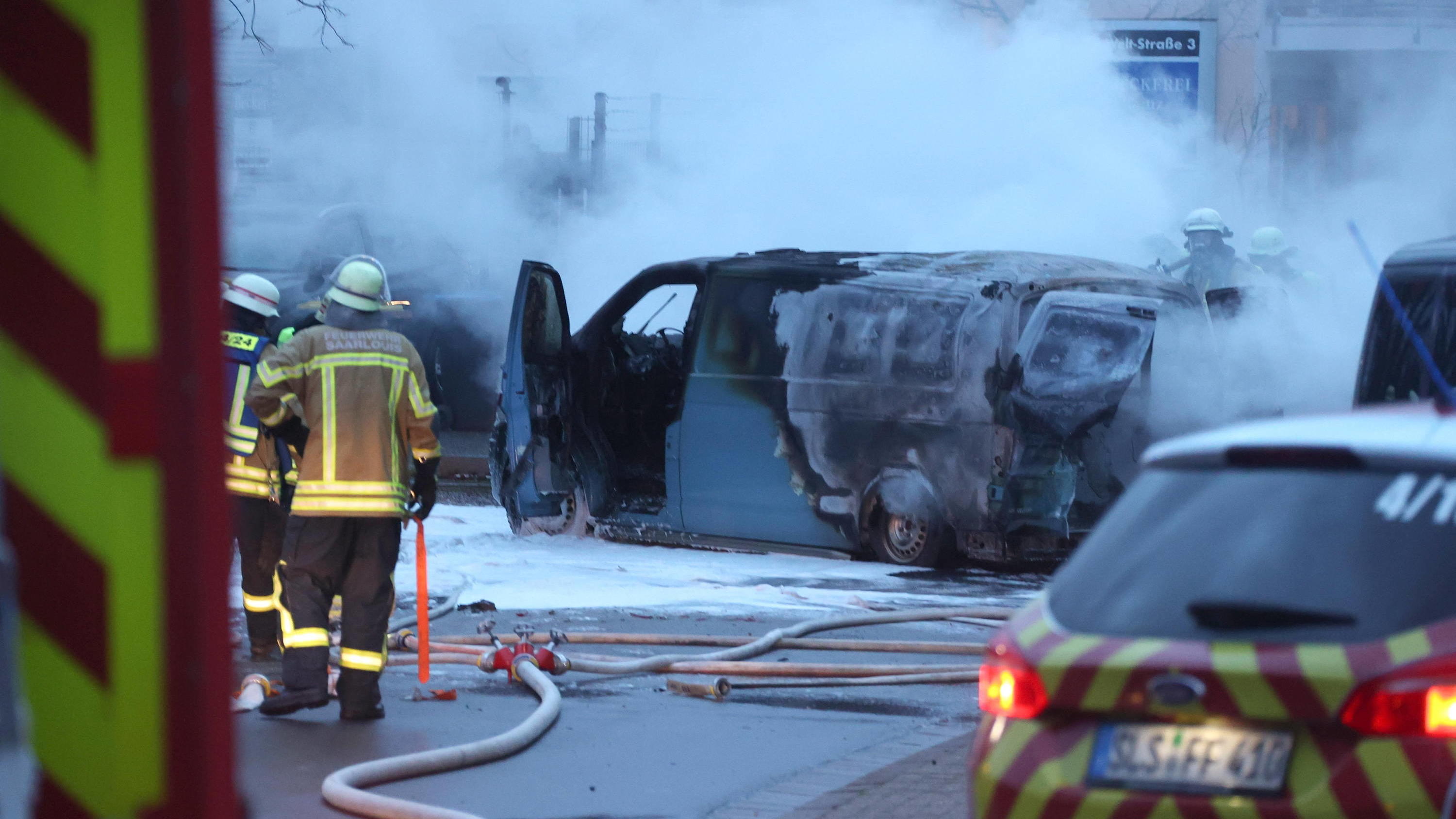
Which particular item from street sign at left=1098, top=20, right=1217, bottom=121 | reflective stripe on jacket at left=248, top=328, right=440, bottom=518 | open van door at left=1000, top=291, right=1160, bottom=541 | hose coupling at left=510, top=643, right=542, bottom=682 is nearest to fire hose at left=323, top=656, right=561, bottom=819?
hose coupling at left=510, top=643, right=542, bottom=682

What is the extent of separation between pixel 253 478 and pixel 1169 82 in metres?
21.6

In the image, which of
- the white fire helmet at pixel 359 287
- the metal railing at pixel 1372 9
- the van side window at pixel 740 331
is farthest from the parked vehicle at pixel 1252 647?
the metal railing at pixel 1372 9

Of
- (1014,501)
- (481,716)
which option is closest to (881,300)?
(1014,501)

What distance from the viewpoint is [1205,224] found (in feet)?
44.1

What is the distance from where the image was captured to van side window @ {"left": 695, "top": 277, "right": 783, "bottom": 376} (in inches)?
445

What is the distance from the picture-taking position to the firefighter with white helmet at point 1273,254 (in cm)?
1348

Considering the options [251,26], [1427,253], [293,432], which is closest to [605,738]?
[293,432]

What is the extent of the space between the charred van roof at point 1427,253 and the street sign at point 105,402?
6.68m

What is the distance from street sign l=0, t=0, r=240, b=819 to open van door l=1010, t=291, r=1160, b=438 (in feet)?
29.3

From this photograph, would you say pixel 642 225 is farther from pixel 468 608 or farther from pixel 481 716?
pixel 481 716

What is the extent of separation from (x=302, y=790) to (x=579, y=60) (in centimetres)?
1335

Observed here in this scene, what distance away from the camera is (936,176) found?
1794 cm

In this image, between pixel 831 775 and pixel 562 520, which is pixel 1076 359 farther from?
pixel 831 775

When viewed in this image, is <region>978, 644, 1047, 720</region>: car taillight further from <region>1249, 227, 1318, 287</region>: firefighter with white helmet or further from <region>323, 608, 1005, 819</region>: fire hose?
<region>1249, 227, 1318, 287</region>: firefighter with white helmet
